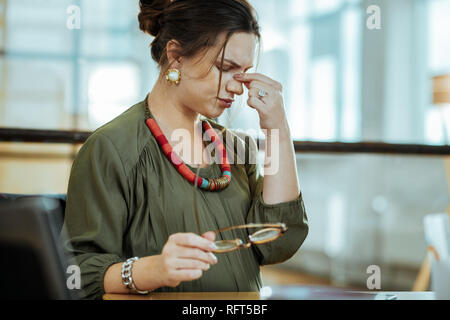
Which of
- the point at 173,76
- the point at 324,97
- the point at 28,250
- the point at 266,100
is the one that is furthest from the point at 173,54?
the point at 324,97

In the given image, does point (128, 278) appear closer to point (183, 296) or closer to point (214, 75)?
point (183, 296)

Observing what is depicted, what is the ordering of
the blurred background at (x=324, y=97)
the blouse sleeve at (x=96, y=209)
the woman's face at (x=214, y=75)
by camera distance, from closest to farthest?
the blouse sleeve at (x=96, y=209) → the woman's face at (x=214, y=75) → the blurred background at (x=324, y=97)

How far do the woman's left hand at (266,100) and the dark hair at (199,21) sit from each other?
0.27ft

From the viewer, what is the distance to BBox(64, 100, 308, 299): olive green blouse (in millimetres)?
820

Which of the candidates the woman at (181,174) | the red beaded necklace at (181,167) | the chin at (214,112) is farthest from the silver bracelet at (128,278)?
the chin at (214,112)

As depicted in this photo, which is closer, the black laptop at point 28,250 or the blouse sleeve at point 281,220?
the black laptop at point 28,250

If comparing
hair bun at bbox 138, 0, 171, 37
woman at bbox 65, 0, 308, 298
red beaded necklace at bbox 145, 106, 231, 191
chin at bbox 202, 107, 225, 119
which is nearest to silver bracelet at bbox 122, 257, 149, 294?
woman at bbox 65, 0, 308, 298

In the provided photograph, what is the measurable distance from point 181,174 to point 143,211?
0.32 feet

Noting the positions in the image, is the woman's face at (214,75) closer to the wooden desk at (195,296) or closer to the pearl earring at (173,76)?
the pearl earring at (173,76)

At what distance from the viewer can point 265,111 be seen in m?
0.92

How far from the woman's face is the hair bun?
0.11 meters

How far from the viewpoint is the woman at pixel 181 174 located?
0.83 meters

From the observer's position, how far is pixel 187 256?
2.27ft
